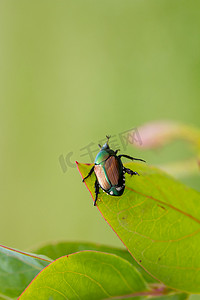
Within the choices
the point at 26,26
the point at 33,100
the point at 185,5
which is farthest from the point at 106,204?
the point at 26,26

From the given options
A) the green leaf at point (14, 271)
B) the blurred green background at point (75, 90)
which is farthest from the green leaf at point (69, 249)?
the blurred green background at point (75, 90)

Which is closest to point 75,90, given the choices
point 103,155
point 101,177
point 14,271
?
point 103,155

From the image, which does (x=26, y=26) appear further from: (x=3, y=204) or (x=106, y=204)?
(x=106, y=204)

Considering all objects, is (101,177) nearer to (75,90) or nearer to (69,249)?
(69,249)

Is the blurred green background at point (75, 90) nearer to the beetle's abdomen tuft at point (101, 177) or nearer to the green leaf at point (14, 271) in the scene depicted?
the beetle's abdomen tuft at point (101, 177)

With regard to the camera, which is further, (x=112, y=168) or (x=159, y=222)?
(x=112, y=168)

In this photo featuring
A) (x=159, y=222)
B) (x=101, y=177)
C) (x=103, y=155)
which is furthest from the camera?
(x=103, y=155)
